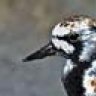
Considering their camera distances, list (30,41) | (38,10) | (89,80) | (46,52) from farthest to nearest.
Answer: (38,10), (30,41), (46,52), (89,80)

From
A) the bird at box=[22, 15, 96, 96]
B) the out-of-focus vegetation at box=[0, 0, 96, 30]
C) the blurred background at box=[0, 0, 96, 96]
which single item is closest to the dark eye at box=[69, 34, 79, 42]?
the bird at box=[22, 15, 96, 96]

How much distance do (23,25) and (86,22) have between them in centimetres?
175

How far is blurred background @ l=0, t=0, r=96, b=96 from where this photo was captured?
2.78m

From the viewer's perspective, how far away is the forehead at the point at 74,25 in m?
1.55

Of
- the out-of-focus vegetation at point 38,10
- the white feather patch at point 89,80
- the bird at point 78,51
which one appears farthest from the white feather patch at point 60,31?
the out-of-focus vegetation at point 38,10

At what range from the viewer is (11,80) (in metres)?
2.88

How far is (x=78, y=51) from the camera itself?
1.57 m

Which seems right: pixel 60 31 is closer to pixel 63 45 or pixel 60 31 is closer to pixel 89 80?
pixel 63 45

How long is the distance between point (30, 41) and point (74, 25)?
5.28 ft

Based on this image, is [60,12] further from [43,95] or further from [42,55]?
[42,55]

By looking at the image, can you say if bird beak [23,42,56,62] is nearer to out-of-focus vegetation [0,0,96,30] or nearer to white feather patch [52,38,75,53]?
white feather patch [52,38,75,53]

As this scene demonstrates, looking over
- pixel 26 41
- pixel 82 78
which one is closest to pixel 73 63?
pixel 82 78

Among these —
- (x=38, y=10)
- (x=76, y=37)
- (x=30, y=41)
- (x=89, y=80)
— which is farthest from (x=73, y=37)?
(x=38, y=10)

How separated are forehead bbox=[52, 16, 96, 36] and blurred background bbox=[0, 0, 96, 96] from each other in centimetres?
100
